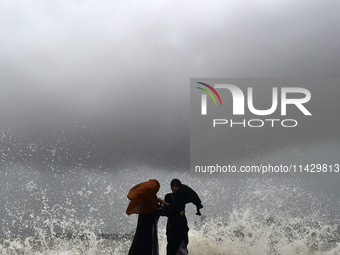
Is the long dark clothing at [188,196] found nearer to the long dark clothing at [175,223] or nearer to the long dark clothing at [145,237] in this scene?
the long dark clothing at [175,223]

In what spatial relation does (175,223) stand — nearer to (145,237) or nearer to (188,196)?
(188,196)

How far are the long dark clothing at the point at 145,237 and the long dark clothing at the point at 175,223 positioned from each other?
1199 millimetres

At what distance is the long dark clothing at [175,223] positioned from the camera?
7.56 meters

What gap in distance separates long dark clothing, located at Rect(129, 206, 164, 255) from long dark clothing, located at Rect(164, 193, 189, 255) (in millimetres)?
1199

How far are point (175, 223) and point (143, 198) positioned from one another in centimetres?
192

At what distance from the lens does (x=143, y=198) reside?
611cm

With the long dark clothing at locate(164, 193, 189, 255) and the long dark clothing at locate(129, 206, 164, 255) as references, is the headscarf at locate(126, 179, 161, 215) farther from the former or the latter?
the long dark clothing at locate(164, 193, 189, 255)

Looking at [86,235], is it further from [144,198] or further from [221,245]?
[144,198]

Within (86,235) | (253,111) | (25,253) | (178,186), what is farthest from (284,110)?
(25,253)

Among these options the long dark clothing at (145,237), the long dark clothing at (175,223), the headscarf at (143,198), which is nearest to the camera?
the headscarf at (143,198)

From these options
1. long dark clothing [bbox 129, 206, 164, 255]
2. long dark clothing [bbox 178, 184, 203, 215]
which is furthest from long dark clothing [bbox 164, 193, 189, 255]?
long dark clothing [bbox 129, 206, 164, 255]

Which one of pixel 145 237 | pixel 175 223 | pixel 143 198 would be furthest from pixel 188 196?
pixel 143 198

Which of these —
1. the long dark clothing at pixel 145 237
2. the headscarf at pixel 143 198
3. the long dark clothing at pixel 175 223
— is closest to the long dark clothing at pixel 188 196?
the long dark clothing at pixel 175 223

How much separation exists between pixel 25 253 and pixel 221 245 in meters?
7.22
